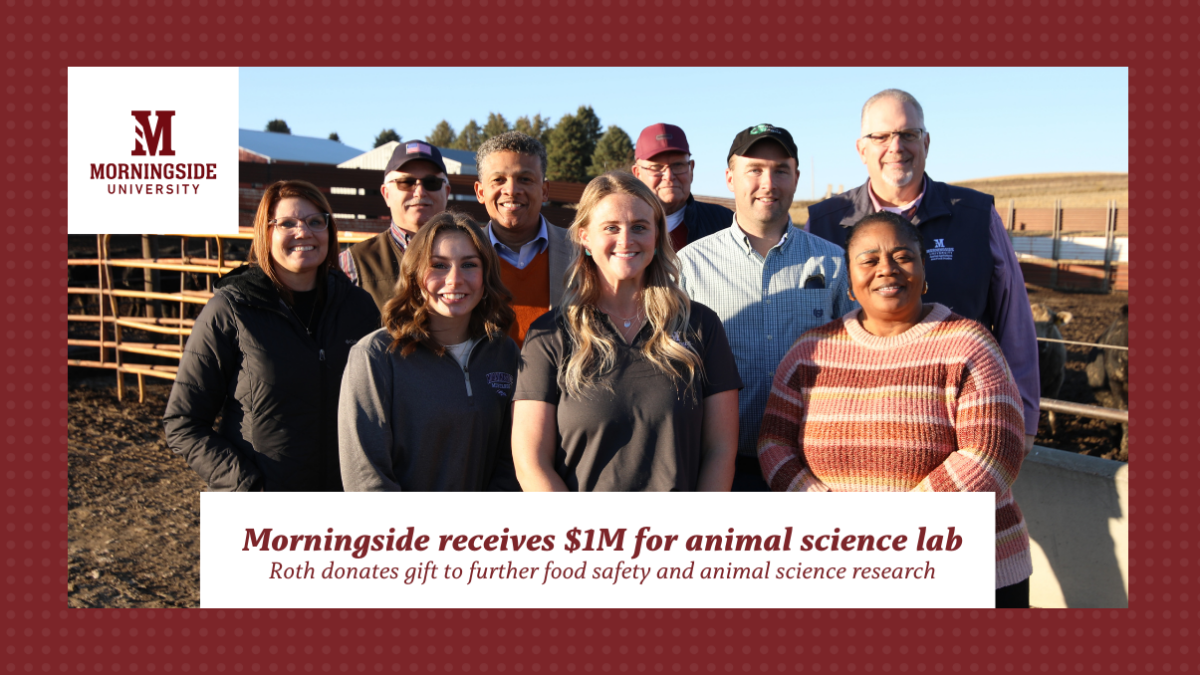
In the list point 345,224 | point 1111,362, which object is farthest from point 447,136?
point 1111,362

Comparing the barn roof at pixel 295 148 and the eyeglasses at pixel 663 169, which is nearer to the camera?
the eyeglasses at pixel 663 169

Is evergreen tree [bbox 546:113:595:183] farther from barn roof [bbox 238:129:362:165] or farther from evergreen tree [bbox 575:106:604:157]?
barn roof [bbox 238:129:362:165]

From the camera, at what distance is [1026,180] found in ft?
241

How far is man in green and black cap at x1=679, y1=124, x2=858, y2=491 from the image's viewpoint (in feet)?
9.89

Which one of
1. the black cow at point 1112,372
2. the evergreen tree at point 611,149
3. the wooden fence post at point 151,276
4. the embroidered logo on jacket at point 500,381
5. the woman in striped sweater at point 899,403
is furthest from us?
the evergreen tree at point 611,149

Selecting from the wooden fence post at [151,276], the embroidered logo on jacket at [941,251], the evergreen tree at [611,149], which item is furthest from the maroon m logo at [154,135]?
the evergreen tree at [611,149]

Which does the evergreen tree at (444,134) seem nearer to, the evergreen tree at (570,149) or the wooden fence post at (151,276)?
the evergreen tree at (570,149)

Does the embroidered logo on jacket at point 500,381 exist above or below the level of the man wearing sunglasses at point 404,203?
below

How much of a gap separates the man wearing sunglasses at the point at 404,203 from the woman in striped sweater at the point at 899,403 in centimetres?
205

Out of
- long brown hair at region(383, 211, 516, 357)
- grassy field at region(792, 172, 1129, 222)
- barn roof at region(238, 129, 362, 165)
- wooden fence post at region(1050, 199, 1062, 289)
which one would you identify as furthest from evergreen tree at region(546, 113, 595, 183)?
long brown hair at region(383, 211, 516, 357)

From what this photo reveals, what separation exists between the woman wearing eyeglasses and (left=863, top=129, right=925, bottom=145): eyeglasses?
2302 mm

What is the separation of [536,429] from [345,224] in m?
12.0

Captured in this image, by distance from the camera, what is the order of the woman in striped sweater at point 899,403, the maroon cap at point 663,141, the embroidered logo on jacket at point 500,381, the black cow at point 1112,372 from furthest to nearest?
the black cow at point 1112,372 → the maroon cap at point 663,141 → the embroidered logo on jacket at point 500,381 → the woman in striped sweater at point 899,403

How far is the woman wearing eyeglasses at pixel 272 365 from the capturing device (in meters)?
2.88
